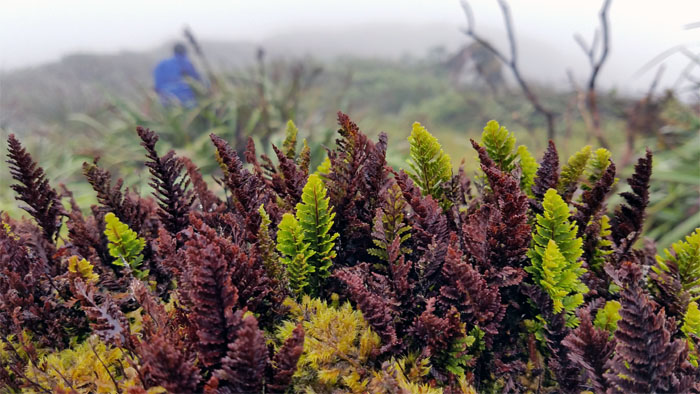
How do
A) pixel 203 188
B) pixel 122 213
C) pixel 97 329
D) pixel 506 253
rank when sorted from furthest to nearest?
pixel 203 188 < pixel 122 213 < pixel 506 253 < pixel 97 329

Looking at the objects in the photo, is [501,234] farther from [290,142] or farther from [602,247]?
[290,142]

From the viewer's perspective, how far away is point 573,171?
1.31 meters

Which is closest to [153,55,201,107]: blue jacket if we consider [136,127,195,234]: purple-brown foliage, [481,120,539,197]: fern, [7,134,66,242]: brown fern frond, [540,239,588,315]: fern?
[7,134,66,242]: brown fern frond

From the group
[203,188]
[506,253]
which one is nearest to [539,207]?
[506,253]

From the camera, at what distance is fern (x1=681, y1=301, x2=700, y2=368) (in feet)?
3.27

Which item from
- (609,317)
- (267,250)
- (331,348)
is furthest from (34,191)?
(609,317)

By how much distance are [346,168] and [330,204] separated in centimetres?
12

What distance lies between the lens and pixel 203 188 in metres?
1.46

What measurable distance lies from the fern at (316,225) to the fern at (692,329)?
83 centimetres

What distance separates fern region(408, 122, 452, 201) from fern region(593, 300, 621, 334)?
0.51 meters

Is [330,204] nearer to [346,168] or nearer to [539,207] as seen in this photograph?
[346,168]

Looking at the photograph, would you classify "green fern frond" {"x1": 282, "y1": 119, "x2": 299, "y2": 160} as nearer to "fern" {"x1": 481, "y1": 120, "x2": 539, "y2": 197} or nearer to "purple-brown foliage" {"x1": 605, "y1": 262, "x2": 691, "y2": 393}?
"fern" {"x1": 481, "y1": 120, "x2": 539, "y2": 197}

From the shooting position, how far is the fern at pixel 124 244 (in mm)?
1143

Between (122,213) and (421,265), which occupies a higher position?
(122,213)
